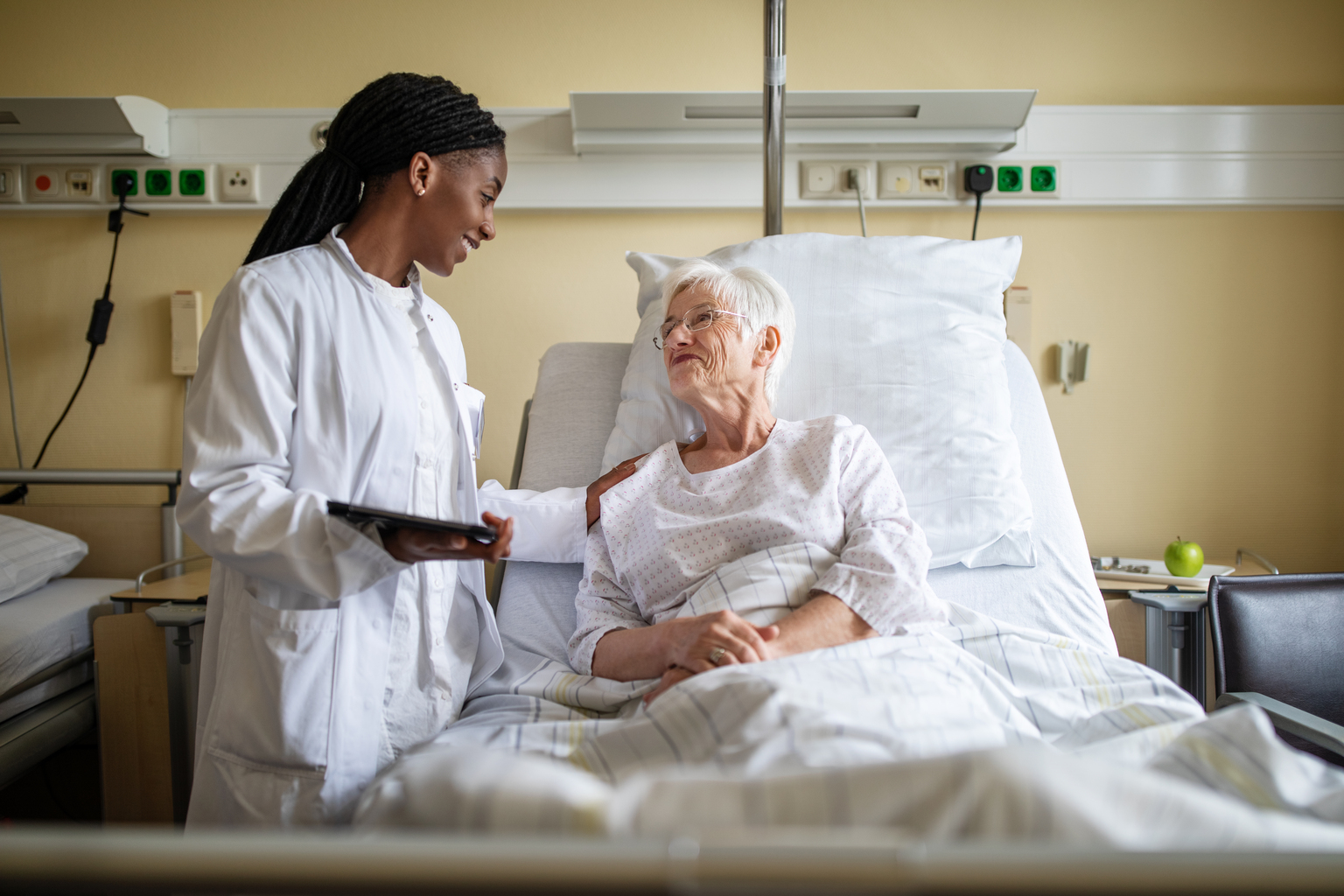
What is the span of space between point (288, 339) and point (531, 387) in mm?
1211

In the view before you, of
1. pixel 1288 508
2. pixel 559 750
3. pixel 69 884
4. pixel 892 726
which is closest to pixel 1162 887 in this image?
pixel 892 726

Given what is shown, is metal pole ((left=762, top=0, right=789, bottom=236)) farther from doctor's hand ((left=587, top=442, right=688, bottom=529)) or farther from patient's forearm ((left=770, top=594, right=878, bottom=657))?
patient's forearm ((left=770, top=594, right=878, bottom=657))

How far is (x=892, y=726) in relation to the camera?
0.88 meters

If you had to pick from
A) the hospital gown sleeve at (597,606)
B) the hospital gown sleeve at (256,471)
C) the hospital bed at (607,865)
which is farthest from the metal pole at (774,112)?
the hospital bed at (607,865)

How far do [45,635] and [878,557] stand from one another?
174 cm

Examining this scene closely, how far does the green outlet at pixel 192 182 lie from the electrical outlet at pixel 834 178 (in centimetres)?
163

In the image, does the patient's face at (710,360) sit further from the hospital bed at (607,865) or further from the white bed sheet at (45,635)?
the white bed sheet at (45,635)

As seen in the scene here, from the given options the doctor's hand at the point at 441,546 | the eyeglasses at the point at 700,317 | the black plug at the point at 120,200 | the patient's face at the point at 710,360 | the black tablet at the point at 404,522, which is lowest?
the doctor's hand at the point at 441,546

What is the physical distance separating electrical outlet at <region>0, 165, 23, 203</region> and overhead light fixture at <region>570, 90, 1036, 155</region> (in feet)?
5.07

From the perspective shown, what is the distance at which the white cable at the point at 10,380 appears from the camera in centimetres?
232

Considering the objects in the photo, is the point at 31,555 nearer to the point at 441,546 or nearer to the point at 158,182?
the point at 158,182

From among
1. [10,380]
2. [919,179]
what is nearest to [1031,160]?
[919,179]

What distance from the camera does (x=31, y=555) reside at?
6.38 ft

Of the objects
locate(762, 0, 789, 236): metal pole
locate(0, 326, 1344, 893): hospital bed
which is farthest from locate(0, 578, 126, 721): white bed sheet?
locate(762, 0, 789, 236): metal pole
